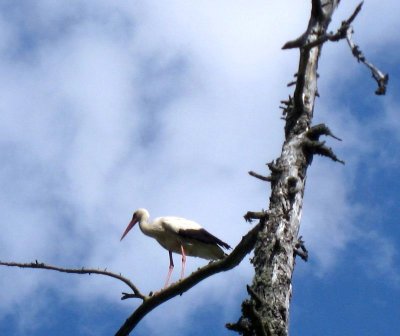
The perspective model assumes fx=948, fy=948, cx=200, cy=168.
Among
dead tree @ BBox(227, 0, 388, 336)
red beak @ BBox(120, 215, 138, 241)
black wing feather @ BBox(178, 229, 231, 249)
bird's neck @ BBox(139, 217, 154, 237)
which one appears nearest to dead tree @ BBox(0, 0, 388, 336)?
dead tree @ BBox(227, 0, 388, 336)

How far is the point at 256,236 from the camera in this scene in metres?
6.73

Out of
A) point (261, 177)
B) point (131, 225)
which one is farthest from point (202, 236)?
point (261, 177)

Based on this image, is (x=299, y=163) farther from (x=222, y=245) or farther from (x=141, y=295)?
(x=222, y=245)

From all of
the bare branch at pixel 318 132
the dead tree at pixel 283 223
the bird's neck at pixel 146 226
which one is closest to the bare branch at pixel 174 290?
the dead tree at pixel 283 223

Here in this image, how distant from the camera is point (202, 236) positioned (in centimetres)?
1434

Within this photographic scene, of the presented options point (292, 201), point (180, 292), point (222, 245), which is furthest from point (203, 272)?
point (222, 245)

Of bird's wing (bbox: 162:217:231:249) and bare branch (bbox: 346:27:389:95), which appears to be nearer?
bare branch (bbox: 346:27:389:95)

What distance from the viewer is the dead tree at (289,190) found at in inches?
236

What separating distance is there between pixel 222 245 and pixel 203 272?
6922 mm

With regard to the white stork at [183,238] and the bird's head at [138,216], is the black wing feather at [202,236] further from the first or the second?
the bird's head at [138,216]

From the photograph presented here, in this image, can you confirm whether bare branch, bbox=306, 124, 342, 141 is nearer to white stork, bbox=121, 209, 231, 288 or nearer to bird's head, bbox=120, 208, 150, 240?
white stork, bbox=121, 209, 231, 288

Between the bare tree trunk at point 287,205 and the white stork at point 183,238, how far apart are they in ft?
23.0

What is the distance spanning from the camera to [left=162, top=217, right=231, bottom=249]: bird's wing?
14.2m

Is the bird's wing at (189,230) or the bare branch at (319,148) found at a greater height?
the bird's wing at (189,230)
